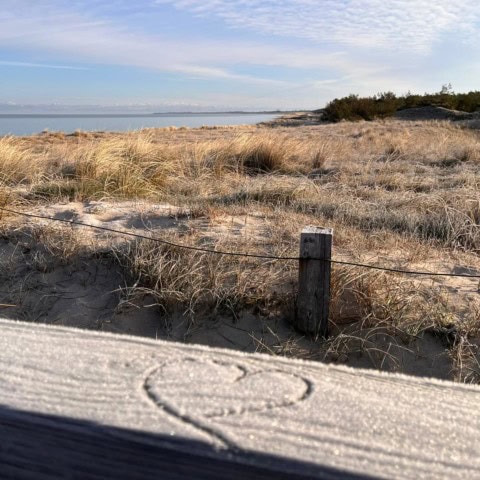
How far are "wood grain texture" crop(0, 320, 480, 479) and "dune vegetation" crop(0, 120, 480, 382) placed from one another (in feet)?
8.33

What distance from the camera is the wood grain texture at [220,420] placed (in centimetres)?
66

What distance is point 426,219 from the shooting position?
5.37m

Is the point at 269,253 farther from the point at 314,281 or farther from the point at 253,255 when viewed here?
the point at 314,281

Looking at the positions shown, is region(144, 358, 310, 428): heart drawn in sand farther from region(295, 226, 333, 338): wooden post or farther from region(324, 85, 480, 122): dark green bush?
region(324, 85, 480, 122): dark green bush

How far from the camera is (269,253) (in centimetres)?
422

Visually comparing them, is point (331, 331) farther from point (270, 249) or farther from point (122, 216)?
point (122, 216)

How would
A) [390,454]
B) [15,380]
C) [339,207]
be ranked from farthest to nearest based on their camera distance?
[339,207] < [15,380] < [390,454]

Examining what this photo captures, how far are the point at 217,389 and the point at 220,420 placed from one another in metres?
0.07

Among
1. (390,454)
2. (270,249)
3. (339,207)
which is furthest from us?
(339,207)

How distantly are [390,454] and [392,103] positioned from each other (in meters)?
37.2

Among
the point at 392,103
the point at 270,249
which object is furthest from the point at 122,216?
the point at 392,103

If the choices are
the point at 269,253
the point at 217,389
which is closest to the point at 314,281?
the point at 269,253

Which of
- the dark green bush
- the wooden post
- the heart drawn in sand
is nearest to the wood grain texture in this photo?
the heart drawn in sand

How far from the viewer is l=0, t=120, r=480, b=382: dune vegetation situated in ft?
11.3
